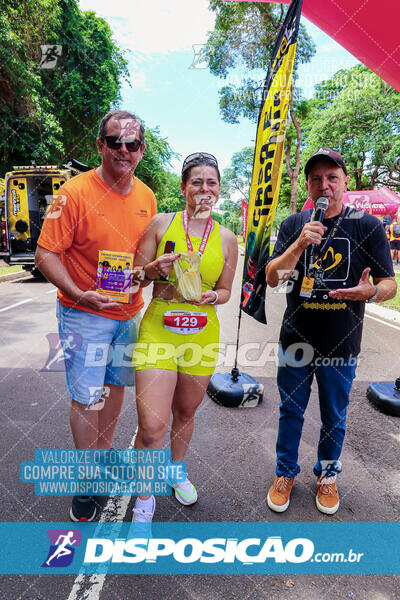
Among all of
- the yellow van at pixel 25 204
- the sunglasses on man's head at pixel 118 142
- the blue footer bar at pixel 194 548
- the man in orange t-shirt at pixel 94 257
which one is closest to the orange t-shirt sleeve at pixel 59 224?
the man in orange t-shirt at pixel 94 257

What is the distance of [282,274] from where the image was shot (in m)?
2.12

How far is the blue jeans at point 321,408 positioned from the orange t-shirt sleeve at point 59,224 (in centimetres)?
154

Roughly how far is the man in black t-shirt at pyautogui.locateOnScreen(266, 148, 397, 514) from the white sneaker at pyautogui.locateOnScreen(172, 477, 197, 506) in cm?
50

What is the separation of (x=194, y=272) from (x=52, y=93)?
1972cm

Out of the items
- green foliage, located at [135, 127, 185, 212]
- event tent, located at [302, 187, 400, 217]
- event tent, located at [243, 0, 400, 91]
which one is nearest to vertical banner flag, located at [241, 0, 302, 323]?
event tent, located at [243, 0, 400, 91]

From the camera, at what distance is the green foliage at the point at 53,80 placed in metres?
12.3

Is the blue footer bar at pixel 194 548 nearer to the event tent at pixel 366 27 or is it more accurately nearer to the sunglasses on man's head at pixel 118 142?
the sunglasses on man's head at pixel 118 142

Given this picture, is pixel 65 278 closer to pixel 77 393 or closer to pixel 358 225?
pixel 77 393

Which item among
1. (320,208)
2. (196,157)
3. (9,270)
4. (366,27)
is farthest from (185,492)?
(9,270)

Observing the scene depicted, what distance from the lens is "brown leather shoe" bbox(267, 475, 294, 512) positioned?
229 centimetres

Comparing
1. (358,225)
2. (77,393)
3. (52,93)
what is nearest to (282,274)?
(358,225)

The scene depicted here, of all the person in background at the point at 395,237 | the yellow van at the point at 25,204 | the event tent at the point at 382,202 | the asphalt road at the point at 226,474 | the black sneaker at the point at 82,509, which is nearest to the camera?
the asphalt road at the point at 226,474

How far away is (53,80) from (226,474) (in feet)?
65.6

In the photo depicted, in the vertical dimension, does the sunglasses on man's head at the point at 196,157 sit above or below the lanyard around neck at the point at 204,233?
above
